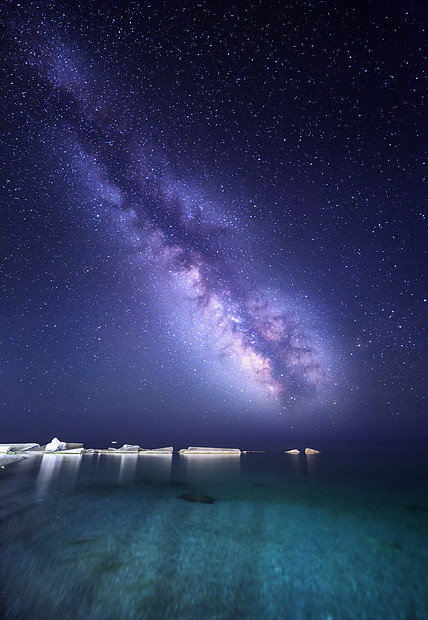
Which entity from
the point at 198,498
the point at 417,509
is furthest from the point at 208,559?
the point at 417,509

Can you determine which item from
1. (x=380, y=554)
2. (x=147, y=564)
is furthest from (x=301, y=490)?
(x=147, y=564)

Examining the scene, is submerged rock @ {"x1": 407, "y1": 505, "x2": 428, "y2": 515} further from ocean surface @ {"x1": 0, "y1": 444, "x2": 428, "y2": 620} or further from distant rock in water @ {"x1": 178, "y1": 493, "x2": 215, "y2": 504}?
distant rock in water @ {"x1": 178, "y1": 493, "x2": 215, "y2": 504}

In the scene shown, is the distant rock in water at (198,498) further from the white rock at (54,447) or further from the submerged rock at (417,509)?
the white rock at (54,447)

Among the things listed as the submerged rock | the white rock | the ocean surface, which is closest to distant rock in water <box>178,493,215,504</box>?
the ocean surface

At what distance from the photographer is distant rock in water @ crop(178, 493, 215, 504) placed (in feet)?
90.4

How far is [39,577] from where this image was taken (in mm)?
10984

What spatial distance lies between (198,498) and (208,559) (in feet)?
56.7

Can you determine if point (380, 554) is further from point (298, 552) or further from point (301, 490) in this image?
point (301, 490)

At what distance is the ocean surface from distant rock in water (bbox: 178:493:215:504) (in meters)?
0.55

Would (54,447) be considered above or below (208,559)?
below

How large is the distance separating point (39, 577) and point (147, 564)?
468cm

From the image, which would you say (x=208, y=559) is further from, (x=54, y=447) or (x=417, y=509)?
(x=54, y=447)

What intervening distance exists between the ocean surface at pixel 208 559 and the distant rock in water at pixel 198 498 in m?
0.55

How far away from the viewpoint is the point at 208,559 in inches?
542
